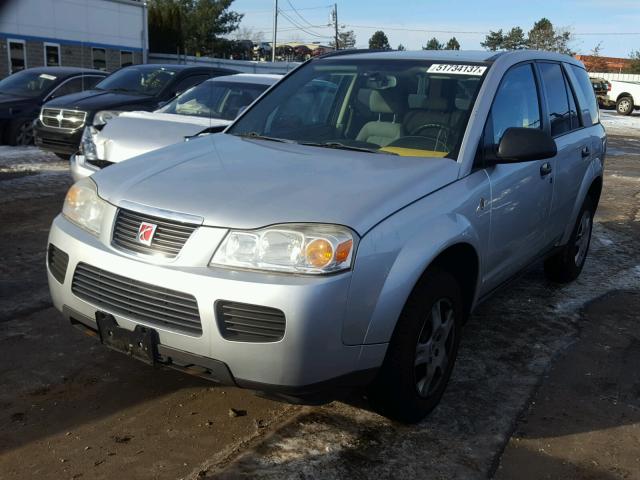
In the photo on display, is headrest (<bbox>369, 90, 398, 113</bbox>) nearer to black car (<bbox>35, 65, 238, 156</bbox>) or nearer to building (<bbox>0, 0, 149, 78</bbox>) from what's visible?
black car (<bbox>35, 65, 238, 156</bbox>)

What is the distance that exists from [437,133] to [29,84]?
33.8 ft

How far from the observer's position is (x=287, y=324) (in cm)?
253

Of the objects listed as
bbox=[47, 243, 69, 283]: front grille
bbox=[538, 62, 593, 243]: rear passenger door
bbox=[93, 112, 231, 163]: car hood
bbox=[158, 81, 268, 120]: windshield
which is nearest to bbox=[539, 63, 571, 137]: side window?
bbox=[538, 62, 593, 243]: rear passenger door

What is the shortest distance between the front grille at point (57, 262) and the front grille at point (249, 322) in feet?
2.98

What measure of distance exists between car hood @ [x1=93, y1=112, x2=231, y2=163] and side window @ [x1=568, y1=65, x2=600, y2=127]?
3477 millimetres

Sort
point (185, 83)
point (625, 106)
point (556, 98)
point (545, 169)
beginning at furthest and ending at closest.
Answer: point (625, 106) < point (185, 83) < point (556, 98) < point (545, 169)

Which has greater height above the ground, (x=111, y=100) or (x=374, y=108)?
(x=374, y=108)

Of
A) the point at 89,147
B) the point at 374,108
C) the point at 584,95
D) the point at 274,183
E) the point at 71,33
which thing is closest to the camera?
the point at 274,183

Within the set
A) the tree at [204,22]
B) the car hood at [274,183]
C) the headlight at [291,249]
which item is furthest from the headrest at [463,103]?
the tree at [204,22]

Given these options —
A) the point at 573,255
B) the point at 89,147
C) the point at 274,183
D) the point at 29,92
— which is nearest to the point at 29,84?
the point at 29,92

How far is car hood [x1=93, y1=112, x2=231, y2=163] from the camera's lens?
6332 mm

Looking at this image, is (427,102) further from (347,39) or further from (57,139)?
(347,39)

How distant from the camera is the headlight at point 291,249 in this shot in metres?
2.61

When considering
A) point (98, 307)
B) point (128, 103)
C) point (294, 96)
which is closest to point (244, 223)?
point (98, 307)
